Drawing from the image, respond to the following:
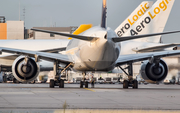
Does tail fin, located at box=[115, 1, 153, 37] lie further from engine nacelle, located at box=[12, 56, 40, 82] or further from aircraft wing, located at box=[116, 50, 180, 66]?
engine nacelle, located at box=[12, 56, 40, 82]

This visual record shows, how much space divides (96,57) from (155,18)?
20.9 m

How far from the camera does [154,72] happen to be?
2414cm

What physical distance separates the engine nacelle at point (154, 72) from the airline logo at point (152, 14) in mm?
15314

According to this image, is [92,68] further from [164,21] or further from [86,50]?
[164,21]

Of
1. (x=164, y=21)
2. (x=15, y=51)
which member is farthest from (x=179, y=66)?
(x=15, y=51)

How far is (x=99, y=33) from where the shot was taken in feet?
60.5

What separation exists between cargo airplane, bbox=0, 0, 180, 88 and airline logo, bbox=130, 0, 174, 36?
14.3 meters

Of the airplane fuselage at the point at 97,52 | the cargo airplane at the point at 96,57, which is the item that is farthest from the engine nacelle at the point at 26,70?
the airplane fuselage at the point at 97,52

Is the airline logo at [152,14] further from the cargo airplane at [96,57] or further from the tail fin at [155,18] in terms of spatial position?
the cargo airplane at [96,57]

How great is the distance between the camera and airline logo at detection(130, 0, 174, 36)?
3825 centimetres

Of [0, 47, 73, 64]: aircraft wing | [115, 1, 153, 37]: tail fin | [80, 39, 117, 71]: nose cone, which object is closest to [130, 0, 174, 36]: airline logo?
[115, 1, 153, 37]: tail fin

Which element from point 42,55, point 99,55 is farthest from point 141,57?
point 42,55

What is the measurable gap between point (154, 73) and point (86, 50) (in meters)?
6.46

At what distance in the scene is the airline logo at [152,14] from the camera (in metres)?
38.2
